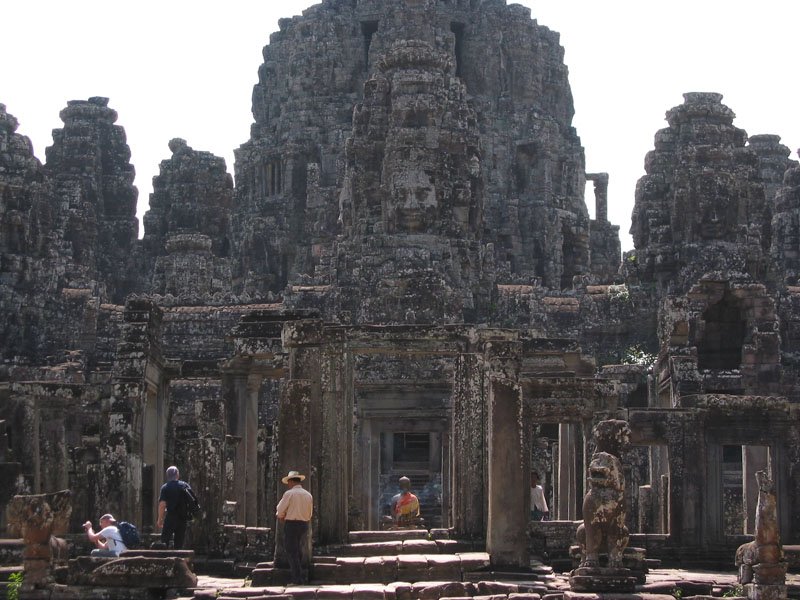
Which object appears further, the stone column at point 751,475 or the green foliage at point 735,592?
the stone column at point 751,475

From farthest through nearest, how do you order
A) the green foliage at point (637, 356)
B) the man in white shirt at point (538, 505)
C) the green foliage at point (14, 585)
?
the green foliage at point (637, 356) → the man in white shirt at point (538, 505) → the green foliage at point (14, 585)

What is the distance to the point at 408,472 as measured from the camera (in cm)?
4628

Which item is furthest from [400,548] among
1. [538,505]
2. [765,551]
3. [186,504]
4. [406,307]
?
[406,307]

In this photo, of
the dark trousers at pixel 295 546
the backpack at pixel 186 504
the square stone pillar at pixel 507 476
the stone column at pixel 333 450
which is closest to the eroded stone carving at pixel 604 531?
the square stone pillar at pixel 507 476

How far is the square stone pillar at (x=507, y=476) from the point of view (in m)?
22.0

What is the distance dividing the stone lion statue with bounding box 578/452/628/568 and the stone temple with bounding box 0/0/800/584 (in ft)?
6.10

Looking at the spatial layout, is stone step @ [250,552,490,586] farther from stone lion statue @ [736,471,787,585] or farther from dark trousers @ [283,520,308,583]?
stone lion statue @ [736,471,787,585]

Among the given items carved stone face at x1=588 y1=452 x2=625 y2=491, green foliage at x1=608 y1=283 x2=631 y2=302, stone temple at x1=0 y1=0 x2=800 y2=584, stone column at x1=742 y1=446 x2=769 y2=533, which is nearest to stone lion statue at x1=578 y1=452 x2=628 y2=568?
carved stone face at x1=588 y1=452 x2=625 y2=491

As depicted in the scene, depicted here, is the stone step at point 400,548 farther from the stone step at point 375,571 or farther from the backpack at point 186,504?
the backpack at point 186,504

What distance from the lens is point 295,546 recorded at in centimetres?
2083

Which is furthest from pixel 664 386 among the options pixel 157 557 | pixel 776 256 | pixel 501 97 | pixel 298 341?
pixel 501 97

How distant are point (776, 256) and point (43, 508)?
47.6 metres

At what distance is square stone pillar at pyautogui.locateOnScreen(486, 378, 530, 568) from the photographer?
72.3ft

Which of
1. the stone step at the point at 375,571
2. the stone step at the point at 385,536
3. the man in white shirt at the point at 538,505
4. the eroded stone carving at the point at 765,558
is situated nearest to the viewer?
the eroded stone carving at the point at 765,558
